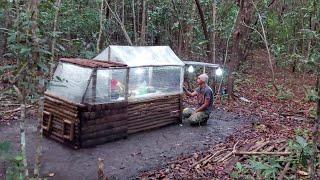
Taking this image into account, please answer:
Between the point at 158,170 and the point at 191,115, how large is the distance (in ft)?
10.5

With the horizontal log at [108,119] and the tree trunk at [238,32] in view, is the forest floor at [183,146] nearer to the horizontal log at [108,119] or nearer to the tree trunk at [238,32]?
the horizontal log at [108,119]

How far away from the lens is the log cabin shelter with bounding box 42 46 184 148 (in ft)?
25.2

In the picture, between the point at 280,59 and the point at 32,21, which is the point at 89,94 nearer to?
the point at 32,21

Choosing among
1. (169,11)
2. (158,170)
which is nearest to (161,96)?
(158,170)

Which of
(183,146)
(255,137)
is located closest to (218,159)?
(183,146)

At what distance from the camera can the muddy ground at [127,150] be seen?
663cm

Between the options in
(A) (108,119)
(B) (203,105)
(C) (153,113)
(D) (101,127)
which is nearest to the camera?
(D) (101,127)

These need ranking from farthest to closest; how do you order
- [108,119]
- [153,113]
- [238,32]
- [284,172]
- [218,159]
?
1. [238,32]
2. [153,113]
3. [108,119]
4. [218,159]
5. [284,172]

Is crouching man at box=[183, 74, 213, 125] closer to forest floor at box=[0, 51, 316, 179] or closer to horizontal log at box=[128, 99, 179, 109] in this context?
forest floor at box=[0, 51, 316, 179]

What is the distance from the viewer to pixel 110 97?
8047 millimetres

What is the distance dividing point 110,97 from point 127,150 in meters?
1.16

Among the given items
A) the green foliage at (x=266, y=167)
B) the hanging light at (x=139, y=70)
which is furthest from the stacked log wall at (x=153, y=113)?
the green foliage at (x=266, y=167)

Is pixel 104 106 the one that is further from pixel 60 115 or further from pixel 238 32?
pixel 238 32

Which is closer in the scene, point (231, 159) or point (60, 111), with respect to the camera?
point (231, 159)
